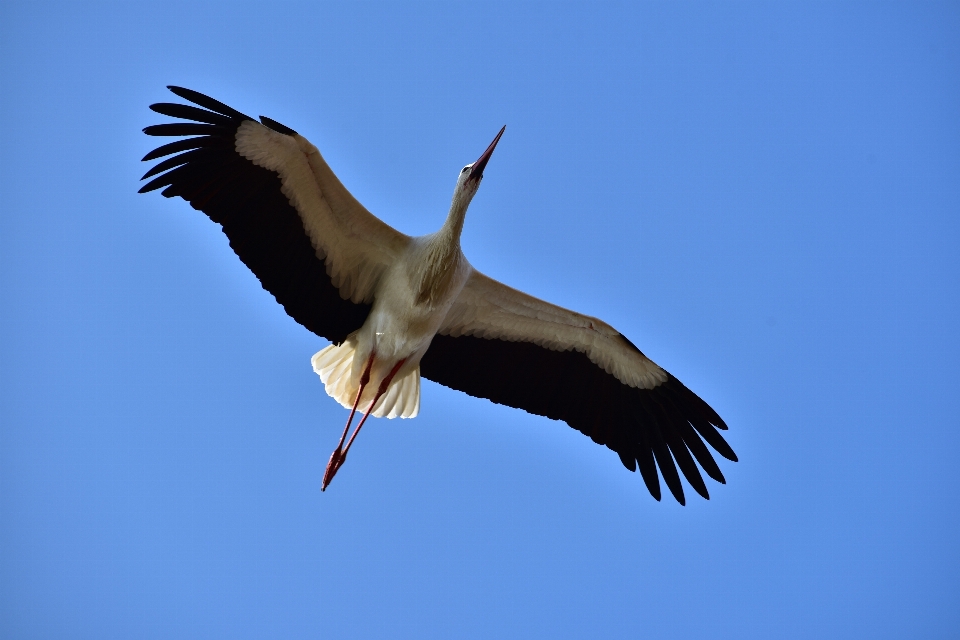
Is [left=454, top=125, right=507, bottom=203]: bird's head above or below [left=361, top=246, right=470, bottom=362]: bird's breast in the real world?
above

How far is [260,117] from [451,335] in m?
2.04

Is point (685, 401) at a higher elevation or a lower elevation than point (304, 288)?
higher

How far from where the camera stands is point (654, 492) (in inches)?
288

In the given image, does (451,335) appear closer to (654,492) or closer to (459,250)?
(459,250)

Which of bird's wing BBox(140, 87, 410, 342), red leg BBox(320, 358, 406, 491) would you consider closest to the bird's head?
bird's wing BBox(140, 87, 410, 342)

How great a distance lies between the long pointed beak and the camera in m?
6.73

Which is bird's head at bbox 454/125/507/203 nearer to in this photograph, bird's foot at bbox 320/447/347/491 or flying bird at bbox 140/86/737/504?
flying bird at bbox 140/86/737/504

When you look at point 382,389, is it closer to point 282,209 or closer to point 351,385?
point 351,385

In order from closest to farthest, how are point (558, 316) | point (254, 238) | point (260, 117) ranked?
point (260, 117) < point (254, 238) < point (558, 316)

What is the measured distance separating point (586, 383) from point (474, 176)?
1715 millimetres

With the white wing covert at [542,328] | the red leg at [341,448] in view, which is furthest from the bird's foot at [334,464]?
the white wing covert at [542,328]

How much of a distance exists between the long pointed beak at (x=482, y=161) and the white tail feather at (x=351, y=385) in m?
1.38

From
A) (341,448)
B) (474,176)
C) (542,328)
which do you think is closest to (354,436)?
(341,448)

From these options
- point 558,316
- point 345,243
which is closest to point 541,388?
point 558,316
